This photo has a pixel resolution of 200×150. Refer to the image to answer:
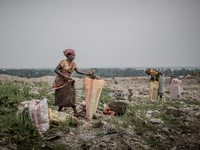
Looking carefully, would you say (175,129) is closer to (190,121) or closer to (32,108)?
(190,121)

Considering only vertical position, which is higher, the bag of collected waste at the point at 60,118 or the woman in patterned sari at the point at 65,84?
the woman in patterned sari at the point at 65,84

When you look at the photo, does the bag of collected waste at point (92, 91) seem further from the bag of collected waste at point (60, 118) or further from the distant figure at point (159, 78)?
the distant figure at point (159, 78)

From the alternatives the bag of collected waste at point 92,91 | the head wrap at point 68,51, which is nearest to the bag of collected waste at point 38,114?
the bag of collected waste at point 92,91

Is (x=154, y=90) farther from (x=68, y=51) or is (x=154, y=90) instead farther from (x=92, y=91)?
(x=68, y=51)

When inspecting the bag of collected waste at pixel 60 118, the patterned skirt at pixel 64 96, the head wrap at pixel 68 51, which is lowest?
the bag of collected waste at pixel 60 118

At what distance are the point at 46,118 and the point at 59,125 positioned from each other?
0.34m

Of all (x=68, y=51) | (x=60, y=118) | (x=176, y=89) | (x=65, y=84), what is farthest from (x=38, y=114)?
(x=176, y=89)

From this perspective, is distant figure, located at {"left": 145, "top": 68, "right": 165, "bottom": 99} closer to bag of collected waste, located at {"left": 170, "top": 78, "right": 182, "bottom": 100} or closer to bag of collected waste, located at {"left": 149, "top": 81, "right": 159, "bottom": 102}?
bag of collected waste, located at {"left": 149, "top": 81, "right": 159, "bottom": 102}

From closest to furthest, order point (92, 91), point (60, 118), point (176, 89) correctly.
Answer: point (60, 118), point (92, 91), point (176, 89)

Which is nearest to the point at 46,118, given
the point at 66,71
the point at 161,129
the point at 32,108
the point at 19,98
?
the point at 32,108

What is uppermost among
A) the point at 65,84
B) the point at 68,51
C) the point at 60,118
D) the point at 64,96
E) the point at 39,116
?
the point at 68,51

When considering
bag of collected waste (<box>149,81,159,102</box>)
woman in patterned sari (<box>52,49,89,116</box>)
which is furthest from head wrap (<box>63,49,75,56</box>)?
bag of collected waste (<box>149,81,159,102</box>)

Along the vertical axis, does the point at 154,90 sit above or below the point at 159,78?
below

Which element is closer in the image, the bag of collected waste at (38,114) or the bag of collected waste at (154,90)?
the bag of collected waste at (38,114)
